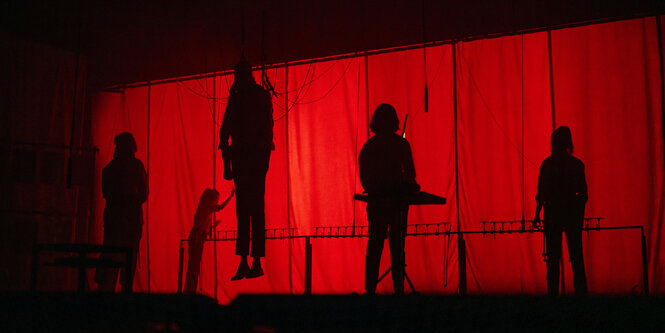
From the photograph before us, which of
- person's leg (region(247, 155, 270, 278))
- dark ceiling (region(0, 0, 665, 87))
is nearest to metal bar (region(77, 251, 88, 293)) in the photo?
person's leg (region(247, 155, 270, 278))

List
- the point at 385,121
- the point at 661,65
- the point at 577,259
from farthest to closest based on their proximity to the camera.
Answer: the point at 661,65 < the point at 577,259 < the point at 385,121

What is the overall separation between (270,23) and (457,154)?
10.4 ft

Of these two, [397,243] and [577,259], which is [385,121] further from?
[577,259]

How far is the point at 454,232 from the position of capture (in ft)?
30.3

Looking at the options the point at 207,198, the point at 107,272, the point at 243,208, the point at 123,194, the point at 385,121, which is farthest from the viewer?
the point at 207,198

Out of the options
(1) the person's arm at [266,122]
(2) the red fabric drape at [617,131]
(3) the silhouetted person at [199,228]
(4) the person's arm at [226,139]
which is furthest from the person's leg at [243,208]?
(2) the red fabric drape at [617,131]

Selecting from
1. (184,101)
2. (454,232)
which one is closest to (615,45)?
(454,232)

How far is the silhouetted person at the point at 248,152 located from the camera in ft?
20.5

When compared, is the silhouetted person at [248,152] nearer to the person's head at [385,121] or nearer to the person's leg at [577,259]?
the person's head at [385,121]

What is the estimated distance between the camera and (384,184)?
5238 mm

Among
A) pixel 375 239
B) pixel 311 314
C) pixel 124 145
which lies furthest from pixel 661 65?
pixel 311 314

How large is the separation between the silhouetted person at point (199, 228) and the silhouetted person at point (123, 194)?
1490 millimetres

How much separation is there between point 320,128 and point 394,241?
5643mm

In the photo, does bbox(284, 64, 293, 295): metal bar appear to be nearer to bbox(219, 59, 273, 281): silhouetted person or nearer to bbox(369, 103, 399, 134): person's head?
bbox(219, 59, 273, 281): silhouetted person
